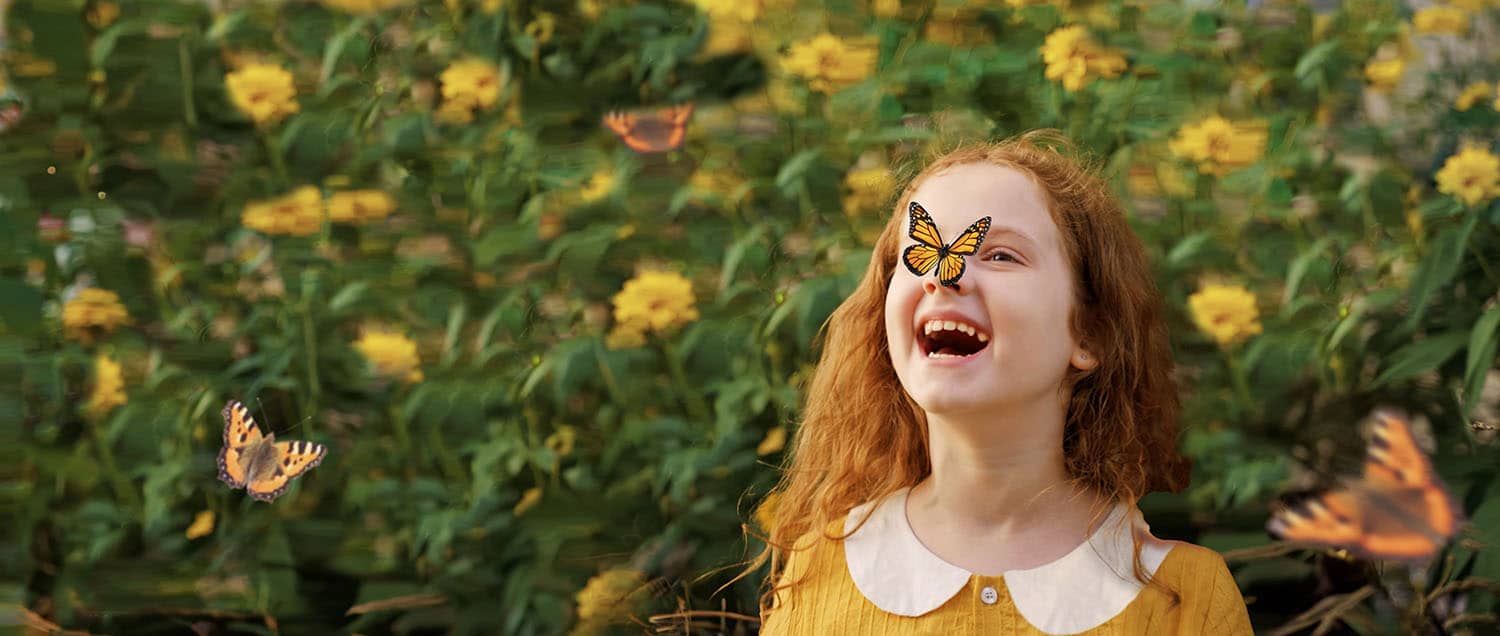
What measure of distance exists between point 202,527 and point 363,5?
852 mm

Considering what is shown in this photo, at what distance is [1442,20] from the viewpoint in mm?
1809

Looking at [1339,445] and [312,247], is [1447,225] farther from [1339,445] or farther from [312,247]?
[312,247]

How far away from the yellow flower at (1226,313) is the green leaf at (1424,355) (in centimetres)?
17

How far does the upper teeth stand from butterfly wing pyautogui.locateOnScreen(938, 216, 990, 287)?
4 centimetres

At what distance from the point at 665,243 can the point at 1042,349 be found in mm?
876

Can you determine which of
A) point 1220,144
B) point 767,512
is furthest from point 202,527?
point 1220,144

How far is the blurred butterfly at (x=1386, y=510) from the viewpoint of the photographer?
5.70ft

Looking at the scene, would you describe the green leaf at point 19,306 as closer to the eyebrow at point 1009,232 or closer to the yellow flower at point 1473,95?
the eyebrow at point 1009,232

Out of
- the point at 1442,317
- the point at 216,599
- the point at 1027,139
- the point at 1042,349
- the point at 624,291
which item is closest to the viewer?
the point at 1042,349

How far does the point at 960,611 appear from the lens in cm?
131

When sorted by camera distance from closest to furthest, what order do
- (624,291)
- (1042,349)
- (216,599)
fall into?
(1042,349) → (624,291) → (216,599)

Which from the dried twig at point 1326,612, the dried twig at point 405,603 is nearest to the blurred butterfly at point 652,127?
the dried twig at point 405,603

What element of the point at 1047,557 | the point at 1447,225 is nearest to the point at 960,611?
the point at 1047,557

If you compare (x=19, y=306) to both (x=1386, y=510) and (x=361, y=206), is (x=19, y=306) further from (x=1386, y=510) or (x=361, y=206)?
(x=1386, y=510)
